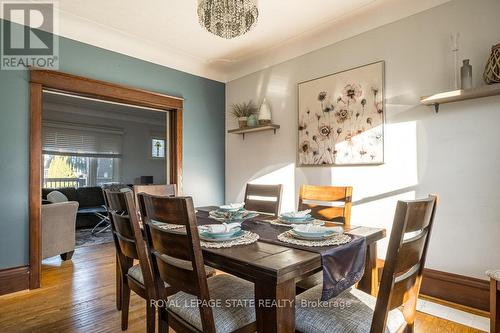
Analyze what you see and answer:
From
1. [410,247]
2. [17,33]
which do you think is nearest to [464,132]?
[410,247]

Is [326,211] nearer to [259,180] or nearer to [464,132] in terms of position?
[464,132]

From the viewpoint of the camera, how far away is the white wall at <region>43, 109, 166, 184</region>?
285 inches

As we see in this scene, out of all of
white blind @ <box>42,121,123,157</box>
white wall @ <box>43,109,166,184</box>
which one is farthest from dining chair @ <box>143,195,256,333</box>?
white wall @ <box>43,109,166,184</box>

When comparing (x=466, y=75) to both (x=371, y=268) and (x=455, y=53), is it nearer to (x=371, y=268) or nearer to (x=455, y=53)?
(x=455, y=53)

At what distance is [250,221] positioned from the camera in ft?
6.32

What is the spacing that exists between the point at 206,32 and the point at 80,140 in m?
→ 5.03

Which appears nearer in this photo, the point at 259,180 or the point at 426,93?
the point at 426,93

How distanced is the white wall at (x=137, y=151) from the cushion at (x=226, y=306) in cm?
643

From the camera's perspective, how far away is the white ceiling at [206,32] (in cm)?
253

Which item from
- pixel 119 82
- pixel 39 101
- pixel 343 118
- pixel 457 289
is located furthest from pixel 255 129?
pixel 457 289

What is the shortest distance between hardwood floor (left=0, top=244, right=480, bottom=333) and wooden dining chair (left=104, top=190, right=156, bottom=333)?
0.30m

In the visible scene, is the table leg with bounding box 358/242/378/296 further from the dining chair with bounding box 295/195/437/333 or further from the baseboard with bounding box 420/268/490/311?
the baseboard with bounding box 420/268/490/311

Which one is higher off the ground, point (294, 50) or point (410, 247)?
point (294, 50)

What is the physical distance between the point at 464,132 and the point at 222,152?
2767 millimetres
